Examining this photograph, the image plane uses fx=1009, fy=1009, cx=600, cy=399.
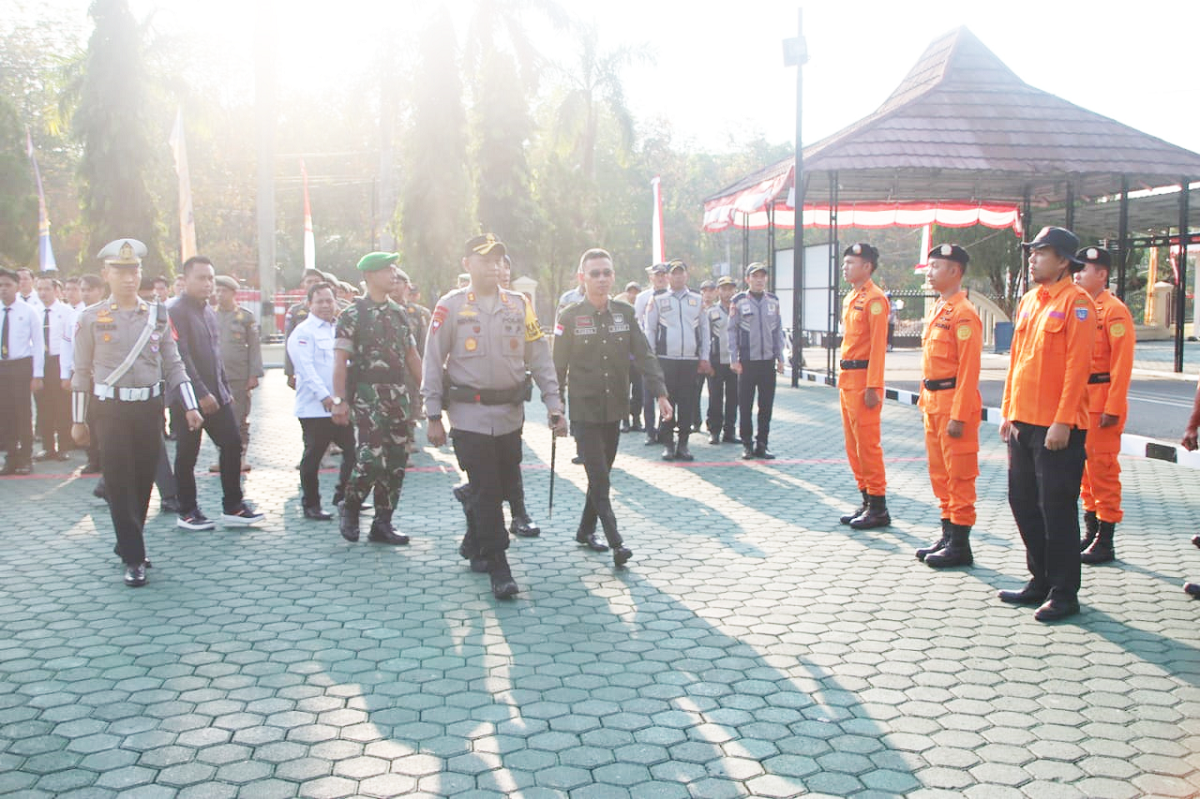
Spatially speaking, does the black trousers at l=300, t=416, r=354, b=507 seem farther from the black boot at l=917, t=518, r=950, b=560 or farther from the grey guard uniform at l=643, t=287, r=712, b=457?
the black boot at l=917, t=518, r=950, b=560

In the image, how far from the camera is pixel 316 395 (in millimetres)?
7617

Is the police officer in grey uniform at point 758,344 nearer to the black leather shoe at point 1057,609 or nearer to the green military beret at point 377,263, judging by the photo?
the green military beret at point 377,263

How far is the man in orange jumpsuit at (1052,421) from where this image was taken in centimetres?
498

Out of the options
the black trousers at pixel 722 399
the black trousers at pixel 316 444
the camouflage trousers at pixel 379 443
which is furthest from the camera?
the black trousers at pixel 722 399

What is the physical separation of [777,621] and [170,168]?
41.4 m

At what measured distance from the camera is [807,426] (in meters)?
13.1

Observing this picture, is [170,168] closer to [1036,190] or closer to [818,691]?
[1036,190]

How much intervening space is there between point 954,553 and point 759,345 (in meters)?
4.63

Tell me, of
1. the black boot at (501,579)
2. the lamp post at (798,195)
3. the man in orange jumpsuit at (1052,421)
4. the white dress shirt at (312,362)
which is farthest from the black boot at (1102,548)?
the lamp post at (798,195)

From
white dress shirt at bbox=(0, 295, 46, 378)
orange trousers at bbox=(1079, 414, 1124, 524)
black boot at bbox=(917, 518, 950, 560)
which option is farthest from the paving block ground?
white dress shirt at bbox=(0, 295, 46, 378)

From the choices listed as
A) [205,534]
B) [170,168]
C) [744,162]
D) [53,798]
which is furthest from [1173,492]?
[744,162]

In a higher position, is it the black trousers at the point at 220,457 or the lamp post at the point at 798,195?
the lamp post at the point at 798,195

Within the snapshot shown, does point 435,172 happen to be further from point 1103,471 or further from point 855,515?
point 1103,471

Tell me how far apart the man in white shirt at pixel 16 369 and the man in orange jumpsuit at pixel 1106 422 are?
952 cm
